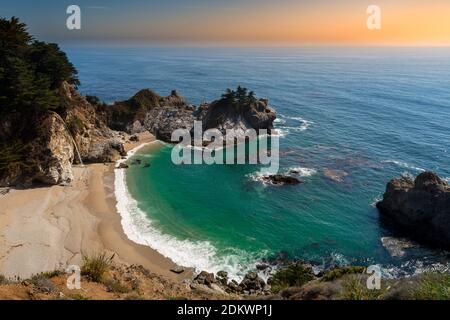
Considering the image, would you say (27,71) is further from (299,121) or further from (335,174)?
(299,121)

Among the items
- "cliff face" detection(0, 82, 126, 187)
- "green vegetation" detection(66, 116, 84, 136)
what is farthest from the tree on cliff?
"green vegetation" detection(66, 116, 84, 136)

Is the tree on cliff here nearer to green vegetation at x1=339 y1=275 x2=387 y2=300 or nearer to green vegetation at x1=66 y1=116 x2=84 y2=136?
green vegetation at x1=66 y1=116 x2=84 y2=136

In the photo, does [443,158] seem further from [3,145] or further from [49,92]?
[3,145]

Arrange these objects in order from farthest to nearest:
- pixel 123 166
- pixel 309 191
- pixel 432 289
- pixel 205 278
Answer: pixel 123 166 < pixel 309 191 < pixel 205 278 < pixel 432 289

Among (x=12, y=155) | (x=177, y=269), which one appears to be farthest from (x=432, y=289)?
(x=12, y=155)

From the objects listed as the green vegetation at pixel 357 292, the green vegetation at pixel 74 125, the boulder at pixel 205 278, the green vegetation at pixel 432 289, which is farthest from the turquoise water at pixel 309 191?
the green vegetation at pixel 432 289

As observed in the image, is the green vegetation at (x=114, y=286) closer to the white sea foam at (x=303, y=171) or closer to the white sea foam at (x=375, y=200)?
the white sea foam at (x=375, y=200)
